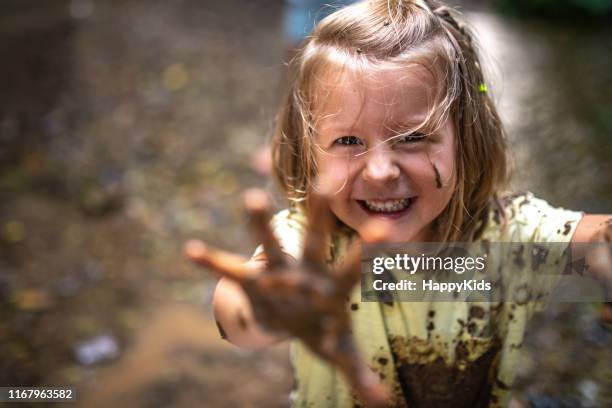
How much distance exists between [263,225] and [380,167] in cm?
45

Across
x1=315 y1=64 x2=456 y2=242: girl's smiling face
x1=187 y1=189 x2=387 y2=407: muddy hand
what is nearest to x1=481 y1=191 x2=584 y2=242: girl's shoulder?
x1=315 y1=64 x2=456 y2=242: girl's smiling face

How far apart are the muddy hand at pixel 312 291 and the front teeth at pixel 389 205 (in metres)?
0.45

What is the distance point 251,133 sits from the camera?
15.2 feet

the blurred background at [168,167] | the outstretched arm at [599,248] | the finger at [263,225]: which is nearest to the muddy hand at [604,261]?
the outstretched arm at [599,248]

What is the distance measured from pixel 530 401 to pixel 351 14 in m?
1.79

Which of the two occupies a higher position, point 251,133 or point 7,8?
point 7,8

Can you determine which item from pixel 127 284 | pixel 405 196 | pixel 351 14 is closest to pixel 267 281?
pixel 405 196

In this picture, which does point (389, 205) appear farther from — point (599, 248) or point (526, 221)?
point (599, 248)

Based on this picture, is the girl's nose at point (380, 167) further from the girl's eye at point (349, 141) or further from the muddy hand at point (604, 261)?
the muddy hand at point (604, 261)

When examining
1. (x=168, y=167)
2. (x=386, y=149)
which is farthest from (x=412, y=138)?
(x=168, y=167)

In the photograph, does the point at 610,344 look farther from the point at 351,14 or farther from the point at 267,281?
the point at 267,281

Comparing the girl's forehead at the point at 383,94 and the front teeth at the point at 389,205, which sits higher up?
the girl's forehead at the point at 383,94

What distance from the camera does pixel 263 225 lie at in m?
0.99

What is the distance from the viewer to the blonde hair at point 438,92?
4.58 feet
